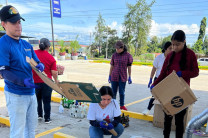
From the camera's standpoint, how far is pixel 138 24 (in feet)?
136

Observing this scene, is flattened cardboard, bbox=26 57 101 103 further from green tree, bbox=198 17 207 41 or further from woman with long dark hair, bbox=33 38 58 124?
green tree, bbox=198 17 207 41

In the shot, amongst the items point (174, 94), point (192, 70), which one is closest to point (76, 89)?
point (174, 94)

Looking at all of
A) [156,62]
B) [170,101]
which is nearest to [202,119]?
[170,101]

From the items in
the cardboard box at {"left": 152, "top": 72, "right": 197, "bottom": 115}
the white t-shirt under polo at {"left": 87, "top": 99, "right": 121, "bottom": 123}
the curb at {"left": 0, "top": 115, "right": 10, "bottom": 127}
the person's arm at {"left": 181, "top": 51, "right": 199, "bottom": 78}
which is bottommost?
the curb at {"left": 0, "top": 115, "right": 10, "bottom": 127}

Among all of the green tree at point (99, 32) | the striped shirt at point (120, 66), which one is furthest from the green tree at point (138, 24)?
the striped shirt at point (120, 66)

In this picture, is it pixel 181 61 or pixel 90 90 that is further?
pixel 181 61

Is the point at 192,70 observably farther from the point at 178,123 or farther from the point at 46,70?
the point at 46,70

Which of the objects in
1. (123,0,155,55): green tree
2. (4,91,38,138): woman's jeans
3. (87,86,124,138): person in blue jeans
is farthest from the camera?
(123,0,155,55): green tree

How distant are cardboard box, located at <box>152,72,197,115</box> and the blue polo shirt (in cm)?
176

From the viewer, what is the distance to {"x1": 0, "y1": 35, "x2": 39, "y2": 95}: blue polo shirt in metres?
2.13

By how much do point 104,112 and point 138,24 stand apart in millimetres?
40913

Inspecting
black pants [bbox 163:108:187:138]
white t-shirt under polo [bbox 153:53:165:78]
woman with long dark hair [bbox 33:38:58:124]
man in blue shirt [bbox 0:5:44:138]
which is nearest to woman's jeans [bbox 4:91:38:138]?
man in blue shirt [bbox 0:5:44:138]

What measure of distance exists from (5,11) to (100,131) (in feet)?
6.81

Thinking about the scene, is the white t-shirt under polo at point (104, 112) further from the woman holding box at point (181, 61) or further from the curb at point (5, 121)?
the curb at point (5, 121)
